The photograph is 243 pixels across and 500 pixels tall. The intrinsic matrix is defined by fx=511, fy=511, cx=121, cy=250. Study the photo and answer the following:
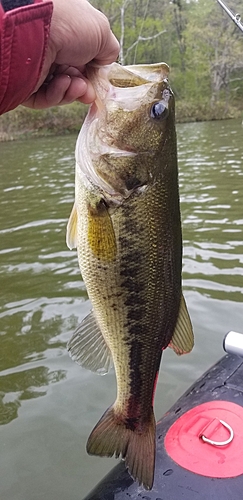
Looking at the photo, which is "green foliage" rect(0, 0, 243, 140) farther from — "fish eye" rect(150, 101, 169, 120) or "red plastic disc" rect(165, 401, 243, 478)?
"fish eye" rect(150, 101, 169, 120)

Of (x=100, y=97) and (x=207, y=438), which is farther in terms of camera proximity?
(x=207, y=438)

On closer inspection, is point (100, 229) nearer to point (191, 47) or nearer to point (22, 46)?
point (22, 46)

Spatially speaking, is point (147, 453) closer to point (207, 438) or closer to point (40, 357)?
point (207, 438)

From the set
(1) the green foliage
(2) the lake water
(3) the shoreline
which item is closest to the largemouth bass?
(2) the lake water

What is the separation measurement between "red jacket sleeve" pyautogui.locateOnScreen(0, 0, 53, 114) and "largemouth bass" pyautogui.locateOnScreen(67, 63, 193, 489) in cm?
34

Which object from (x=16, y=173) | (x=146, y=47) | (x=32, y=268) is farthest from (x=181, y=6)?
(x=32, y=268)

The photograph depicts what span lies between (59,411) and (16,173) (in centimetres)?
1122

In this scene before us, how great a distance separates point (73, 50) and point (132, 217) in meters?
0.57

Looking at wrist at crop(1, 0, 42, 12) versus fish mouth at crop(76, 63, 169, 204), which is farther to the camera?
fish mouth at crop(76, 63, 169, 204)

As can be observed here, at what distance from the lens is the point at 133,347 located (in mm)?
1925

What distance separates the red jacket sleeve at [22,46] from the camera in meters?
1.33

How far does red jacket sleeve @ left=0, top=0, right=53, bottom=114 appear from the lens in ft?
4.36

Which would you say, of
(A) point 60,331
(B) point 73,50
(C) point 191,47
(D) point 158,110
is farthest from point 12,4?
(C) point 191,47

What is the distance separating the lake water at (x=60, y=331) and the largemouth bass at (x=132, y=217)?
1600mm
